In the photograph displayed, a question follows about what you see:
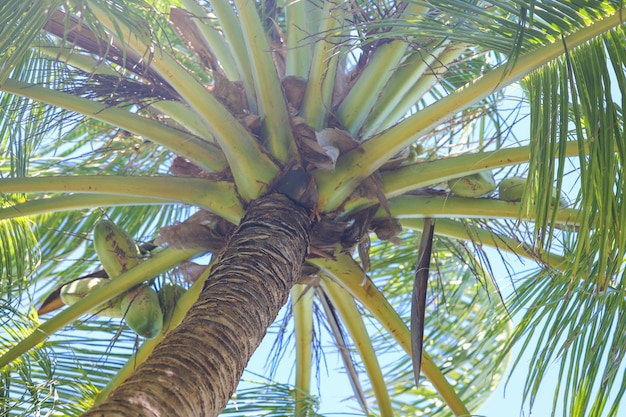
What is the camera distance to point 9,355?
3.04m

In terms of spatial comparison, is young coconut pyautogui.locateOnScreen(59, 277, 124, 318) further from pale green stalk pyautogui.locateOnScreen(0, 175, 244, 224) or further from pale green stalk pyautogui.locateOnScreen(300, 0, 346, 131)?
pale green stalk pyautogui.locateOnScreen(300, 0, 346, 131)

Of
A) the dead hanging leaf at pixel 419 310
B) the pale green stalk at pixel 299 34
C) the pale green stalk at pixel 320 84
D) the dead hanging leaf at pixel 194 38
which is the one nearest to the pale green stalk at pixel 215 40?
the dead hanging leaf at pixel 194 38

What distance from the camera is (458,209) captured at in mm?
3152

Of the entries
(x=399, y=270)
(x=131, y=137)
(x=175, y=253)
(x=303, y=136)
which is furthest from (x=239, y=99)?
(x=399, y=270)

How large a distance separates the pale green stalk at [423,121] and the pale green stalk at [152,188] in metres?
0.36

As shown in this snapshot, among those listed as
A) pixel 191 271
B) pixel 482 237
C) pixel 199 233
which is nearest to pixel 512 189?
pixel 482 237

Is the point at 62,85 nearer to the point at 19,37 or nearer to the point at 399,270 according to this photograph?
the point at 19,37

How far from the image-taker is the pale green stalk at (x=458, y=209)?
3092 millimetres

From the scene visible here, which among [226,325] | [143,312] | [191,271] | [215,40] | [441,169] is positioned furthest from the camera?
[215,40]

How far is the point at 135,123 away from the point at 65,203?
0.43 m

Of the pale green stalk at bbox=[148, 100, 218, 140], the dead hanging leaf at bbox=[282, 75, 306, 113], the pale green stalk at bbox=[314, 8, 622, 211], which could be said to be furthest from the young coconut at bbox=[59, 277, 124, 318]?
the dead hanging leaf at bbox=[282, 75, 306, 113]

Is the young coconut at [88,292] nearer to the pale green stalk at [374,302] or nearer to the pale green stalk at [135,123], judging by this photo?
the pale green stalk at [135,123]

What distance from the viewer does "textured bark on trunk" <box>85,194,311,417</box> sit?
6.24 feet

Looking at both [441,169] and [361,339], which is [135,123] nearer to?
[441,169]
